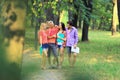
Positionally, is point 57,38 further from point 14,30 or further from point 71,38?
point 14,30

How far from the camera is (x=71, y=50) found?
14.8 meters

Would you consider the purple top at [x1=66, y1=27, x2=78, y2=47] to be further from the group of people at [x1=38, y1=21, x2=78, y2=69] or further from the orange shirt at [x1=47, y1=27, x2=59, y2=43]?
the orange shirt at [x1=47, y1=27, x2=59, y2=43]

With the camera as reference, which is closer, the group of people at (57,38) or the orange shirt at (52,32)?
the group of people at (57,38)

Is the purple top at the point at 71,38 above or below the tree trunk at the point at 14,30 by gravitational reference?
below

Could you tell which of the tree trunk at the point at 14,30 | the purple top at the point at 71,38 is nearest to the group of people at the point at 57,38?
the purple top at the point at 71,38

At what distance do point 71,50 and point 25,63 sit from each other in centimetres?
1320

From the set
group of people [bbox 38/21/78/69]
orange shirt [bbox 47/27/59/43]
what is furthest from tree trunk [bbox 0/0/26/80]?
orange shirt [bbox 47/27/59/43]

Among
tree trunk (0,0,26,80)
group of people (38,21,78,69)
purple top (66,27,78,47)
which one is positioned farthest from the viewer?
purple top (66,27,78,47)

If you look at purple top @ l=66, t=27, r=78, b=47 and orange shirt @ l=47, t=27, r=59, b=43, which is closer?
orange shirt @ l=47, t=27, r=59, b=43

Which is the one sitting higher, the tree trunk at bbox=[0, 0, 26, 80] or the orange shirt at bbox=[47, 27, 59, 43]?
the tree trunk at bbox=[0, 0, 26, 80]

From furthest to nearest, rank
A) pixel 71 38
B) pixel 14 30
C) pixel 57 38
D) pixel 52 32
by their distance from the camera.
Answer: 1. pixel 71 38
2. pixel 57 38
3. pixel 52 32
4. pixel 14 30

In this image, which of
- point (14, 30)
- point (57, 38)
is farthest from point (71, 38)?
point (14, 30)

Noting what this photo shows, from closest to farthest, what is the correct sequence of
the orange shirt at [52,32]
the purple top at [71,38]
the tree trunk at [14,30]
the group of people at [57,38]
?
the tree trunk at [14,30]
the group of people at [57,38]
the orange shirt at [52,32]
the purple top at [71,38]

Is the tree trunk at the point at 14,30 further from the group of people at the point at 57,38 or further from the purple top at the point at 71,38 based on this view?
the purple top at the point at 71,38
